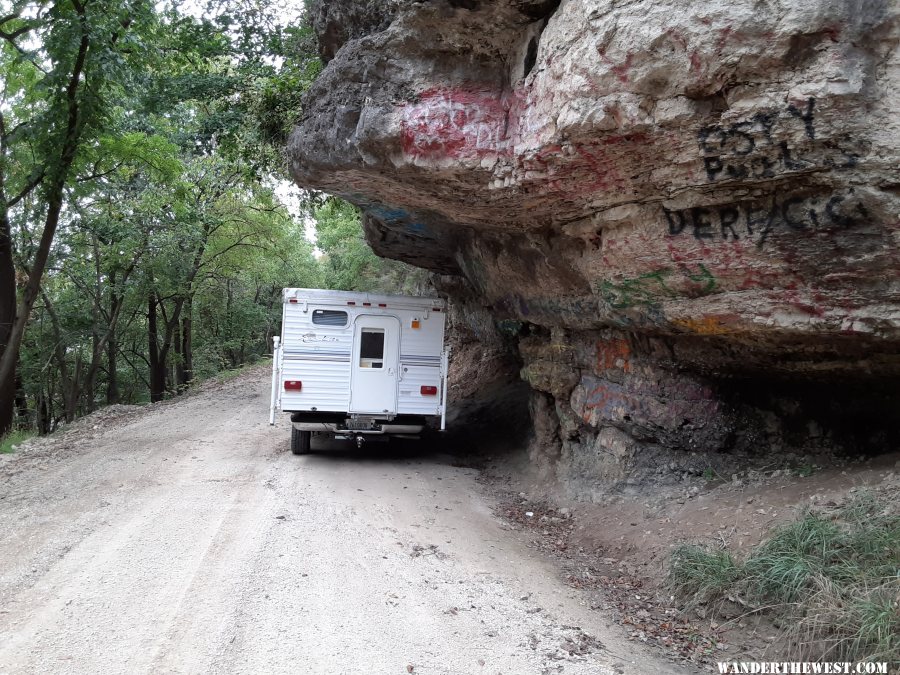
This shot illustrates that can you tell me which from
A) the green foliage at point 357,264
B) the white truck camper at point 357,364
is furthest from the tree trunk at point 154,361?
the white truck camper at point 357,364

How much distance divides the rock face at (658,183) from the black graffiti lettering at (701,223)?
0.06 feet

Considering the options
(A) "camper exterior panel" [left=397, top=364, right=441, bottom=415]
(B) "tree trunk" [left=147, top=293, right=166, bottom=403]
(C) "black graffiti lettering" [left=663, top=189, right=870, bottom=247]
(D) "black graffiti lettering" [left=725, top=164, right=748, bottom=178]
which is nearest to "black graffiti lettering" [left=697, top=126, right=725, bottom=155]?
(D) "black graffiti lettering" [left=725, top=164, right=748, bottom=178]

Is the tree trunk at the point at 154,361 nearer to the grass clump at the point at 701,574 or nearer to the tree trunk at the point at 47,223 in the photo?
the tree trunk at the point at 47,223

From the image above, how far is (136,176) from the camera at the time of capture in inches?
717

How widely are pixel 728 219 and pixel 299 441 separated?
24.6 ft

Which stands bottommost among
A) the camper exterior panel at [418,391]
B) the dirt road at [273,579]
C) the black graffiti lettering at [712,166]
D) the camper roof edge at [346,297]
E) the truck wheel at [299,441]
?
the dirt road at [273,579]

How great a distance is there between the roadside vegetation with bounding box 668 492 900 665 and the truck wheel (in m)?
6.50

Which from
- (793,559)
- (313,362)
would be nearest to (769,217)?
(793,559)

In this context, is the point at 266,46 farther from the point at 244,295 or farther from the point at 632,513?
the point at 244,295

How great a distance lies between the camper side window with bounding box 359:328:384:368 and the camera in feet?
33.6

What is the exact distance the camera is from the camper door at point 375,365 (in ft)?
33.3

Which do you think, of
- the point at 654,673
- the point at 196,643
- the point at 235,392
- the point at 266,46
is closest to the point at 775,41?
the point at 654,673

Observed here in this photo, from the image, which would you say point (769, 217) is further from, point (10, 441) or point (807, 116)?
point (10, 441)

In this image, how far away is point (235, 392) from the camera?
1883 cm
